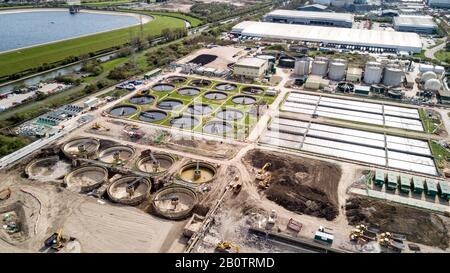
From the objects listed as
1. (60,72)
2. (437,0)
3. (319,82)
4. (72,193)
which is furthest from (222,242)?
(437,0)

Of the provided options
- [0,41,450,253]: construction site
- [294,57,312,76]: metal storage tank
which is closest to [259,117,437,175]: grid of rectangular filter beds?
[0,41,450,253]: construction site

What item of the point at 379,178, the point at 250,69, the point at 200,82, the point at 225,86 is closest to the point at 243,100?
the point at 225,86

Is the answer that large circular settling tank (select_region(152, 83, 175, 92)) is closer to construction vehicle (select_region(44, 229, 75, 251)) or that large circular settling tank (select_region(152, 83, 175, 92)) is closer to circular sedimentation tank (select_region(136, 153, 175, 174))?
circular sedimentation tank (select_region(136, 153, 175, 174))

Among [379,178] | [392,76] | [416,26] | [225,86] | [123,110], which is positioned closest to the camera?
[379,178]

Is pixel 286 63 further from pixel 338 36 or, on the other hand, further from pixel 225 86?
pixel 338 36

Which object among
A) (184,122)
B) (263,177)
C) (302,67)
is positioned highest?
(302,67)
